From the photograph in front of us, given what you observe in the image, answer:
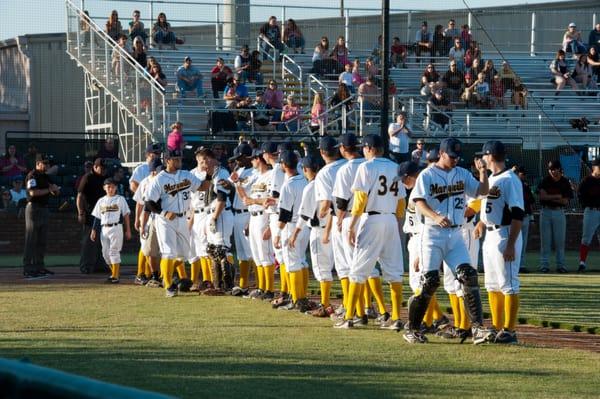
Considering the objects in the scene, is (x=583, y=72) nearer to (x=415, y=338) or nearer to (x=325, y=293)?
(x=325, y=293)

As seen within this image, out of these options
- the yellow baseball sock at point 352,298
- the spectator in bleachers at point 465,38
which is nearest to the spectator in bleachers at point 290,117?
the spectator in bleachers at point 465,38

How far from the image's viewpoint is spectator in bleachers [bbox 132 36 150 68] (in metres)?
27.9

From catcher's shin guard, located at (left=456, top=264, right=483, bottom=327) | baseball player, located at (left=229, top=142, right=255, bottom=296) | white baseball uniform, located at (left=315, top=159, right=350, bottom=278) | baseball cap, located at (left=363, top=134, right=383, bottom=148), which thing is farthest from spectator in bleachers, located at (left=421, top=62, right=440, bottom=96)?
catcher's shin guard, located at (left=456, top=264, right=483, bottom=327)

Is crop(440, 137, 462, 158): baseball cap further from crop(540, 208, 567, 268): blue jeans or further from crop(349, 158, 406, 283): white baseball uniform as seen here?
crop(540, 208, 567, 268): blue jeans

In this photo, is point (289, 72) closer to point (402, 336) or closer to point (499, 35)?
point (499, 35)

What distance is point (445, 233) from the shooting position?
10719 millimetres

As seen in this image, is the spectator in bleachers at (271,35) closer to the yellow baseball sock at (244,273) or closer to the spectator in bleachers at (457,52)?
the spectator in bleachers at (457,52)

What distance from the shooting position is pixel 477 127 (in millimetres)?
29422

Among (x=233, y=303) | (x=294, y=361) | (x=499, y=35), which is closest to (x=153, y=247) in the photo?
(x=233, y=303)

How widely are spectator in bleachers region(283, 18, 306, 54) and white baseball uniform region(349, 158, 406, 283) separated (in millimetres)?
20052

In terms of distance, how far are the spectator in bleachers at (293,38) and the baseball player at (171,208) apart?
16274 millimetres

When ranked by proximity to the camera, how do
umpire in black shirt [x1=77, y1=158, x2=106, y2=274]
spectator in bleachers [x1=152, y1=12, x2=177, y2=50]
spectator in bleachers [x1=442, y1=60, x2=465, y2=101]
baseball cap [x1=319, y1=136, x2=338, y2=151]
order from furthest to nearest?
spectator in bleachers [x1=152, y1=12, x2=177, y2=50] → spectator in bleachers [x1=442, y1=60, x2=465, y2=101] → umpire in black shirt [x1=77, y1=158, x2=106, y2=274] → baseball cap [x1=319, y1=136, x2=338, y2=151]

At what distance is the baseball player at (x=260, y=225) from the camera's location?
1520cm

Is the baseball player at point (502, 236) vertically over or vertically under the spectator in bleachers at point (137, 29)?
under
